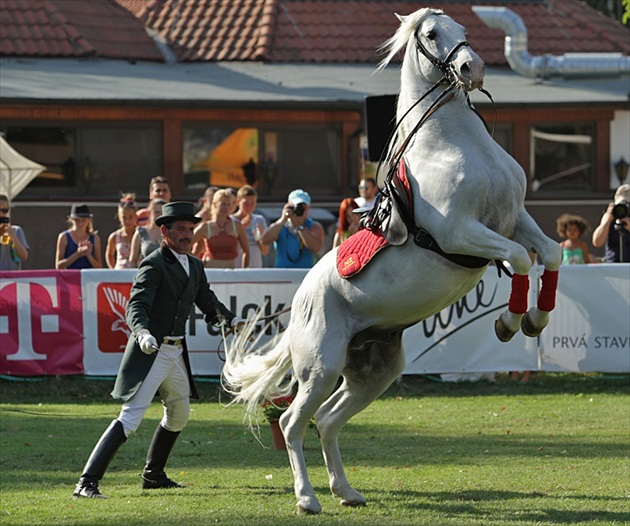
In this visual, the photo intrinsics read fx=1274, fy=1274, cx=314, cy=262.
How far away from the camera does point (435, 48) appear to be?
25.1 ft

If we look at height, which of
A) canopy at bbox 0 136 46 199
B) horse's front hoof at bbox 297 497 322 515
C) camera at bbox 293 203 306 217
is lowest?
canopy at bbox 0 136 46 199

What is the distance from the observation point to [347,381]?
8.75 m

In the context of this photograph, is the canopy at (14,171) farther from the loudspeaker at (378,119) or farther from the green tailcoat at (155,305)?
the loudspeaker at (378,119)

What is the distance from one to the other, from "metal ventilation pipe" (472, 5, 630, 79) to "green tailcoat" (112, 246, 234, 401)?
46.6 ft

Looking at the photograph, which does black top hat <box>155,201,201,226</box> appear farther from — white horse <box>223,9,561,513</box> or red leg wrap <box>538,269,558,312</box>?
red leg wrap <box>538,269,558,312</box>

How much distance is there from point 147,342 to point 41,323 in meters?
6.31

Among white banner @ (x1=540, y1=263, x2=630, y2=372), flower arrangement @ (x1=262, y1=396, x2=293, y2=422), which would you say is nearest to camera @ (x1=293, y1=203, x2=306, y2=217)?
white banner @ (x1=540, y1=263, x2=630, y2=372)

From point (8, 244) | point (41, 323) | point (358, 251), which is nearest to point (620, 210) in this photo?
point (41, 323)

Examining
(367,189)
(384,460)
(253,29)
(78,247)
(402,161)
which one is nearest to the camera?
(402,161)

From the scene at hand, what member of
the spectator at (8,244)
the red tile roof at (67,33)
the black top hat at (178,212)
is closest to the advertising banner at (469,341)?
the spectator at (8,244)

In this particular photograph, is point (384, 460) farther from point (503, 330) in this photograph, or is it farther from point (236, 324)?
point (503, 330)

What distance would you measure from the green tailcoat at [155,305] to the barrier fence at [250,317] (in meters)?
5.04

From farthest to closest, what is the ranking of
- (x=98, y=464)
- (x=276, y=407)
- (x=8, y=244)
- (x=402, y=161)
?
1. (x=8, y=244)
2. (x=276, y=407)
3. (x=98, y=464)
4. (x=402, y=161)

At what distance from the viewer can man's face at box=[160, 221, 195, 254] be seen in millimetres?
9078
